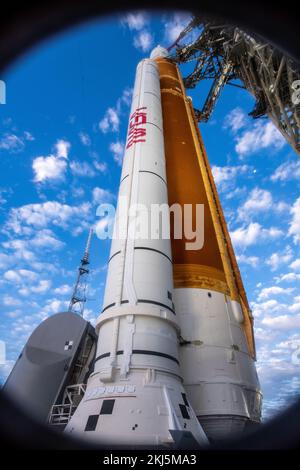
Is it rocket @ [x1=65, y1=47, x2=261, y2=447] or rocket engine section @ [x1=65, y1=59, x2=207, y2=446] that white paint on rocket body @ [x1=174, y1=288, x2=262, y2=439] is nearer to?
rocket @ [x1=65, y1=47, x2=261, y2=447]

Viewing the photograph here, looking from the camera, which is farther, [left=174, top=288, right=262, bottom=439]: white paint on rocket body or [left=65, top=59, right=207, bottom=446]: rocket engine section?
[left=174, top=288, right=262, bottom=439]: white paint on rocket body

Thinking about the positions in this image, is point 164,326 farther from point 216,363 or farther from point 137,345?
point 216,363

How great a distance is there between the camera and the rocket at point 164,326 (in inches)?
176

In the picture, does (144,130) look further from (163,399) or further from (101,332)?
(163,399)

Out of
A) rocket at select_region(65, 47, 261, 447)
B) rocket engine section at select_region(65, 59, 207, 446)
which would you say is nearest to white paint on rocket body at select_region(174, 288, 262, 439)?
rocket at select_region(65, 47, 261, 447)

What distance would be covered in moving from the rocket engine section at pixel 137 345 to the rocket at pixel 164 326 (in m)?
0.02

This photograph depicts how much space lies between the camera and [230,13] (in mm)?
1598

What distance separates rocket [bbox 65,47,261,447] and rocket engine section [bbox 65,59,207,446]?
0.06 feet

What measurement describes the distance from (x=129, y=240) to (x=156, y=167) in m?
2.75

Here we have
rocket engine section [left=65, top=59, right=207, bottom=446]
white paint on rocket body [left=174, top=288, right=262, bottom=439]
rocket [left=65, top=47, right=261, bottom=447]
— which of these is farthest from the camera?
white paint on rocket body [left=174, top=288, right=262, bottom=439]

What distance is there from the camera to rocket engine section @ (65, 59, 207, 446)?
4.24 meters

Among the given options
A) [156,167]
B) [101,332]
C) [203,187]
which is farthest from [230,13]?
[203,187]

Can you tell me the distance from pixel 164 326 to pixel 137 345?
0.74 metres

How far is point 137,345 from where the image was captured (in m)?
5.22
